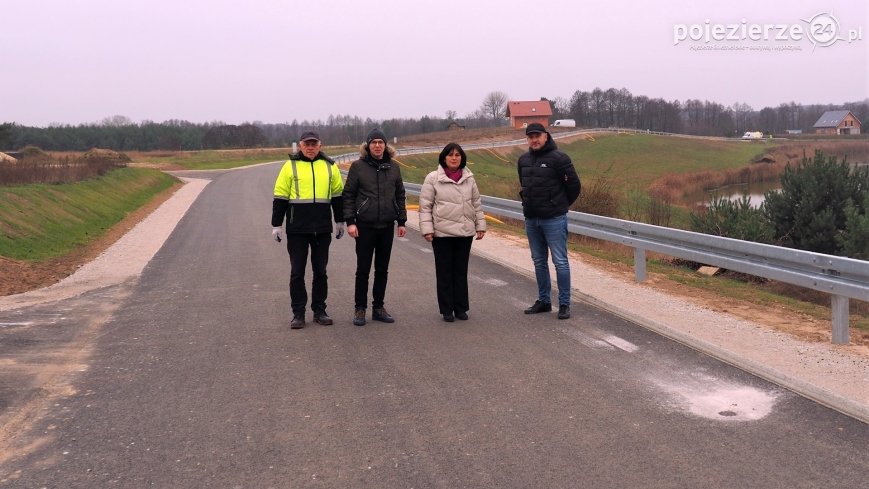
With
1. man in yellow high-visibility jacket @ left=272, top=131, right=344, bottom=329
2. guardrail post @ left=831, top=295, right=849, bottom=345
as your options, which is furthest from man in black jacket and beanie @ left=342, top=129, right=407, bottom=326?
guardrail post @ left=831, top=295, right=849, bottom=345

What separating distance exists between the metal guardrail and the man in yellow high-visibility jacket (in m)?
4.20

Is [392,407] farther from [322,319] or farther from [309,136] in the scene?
[309,136]

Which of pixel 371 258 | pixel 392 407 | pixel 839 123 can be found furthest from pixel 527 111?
pixel 392 407

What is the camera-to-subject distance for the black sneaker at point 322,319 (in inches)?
303

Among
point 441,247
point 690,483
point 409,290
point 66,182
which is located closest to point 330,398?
point 690,483

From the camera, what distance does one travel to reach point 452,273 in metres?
8.08

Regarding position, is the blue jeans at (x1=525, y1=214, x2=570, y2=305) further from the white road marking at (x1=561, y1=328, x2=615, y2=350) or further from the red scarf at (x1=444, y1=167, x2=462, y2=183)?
the red scarf at (x1=444, y1=167, x2=462, y2=183)

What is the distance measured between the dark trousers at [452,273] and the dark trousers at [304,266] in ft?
3.64

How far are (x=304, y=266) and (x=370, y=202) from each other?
2.97 feet

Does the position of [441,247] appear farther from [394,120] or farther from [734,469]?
[394,120]

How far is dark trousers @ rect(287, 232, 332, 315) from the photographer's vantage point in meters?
7.61

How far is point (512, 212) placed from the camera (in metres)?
16.1

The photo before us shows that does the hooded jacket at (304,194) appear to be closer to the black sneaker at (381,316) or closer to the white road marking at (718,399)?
the black sneaker at (381,316)

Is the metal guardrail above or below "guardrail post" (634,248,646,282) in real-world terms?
above
